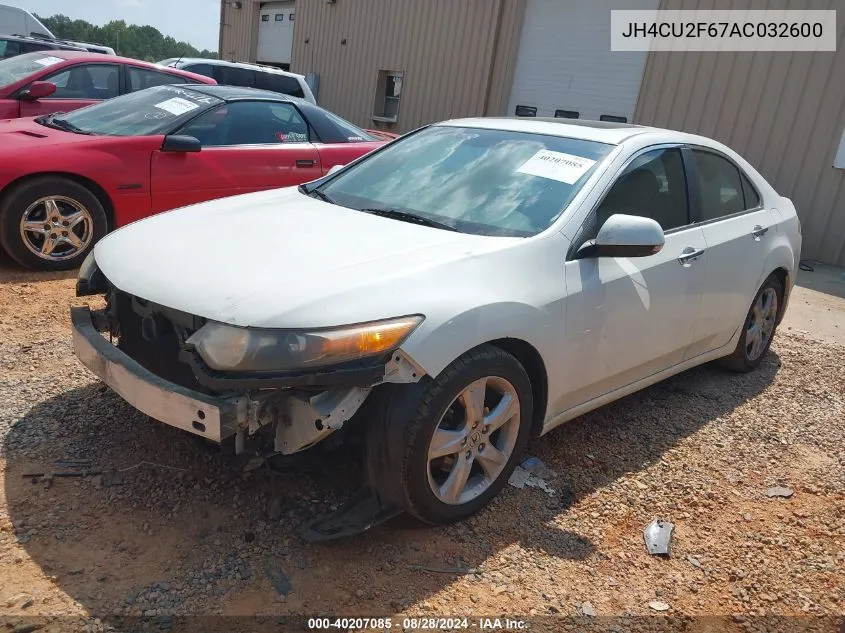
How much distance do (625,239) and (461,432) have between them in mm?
1050

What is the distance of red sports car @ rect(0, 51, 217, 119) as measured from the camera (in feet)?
21.6

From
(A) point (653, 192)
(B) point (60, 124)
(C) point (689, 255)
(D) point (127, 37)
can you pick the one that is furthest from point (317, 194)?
(D) point (127, 37)

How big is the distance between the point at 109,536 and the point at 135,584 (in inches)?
11.2

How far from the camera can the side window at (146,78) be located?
7.27 meters

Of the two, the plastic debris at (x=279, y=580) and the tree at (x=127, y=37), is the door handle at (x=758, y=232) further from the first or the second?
the tree at (x=127, y=37)

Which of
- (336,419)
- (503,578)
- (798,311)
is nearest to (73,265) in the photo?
(336,419)

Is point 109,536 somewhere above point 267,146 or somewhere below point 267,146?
below

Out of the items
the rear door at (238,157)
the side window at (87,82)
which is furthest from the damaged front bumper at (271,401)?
the side window at (87,82)

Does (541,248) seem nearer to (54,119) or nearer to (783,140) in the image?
(54,119)

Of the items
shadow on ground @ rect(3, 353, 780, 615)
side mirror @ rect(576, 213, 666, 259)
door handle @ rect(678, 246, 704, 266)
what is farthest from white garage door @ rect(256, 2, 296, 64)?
side mirror @ rect(576, 213, 666, 259)

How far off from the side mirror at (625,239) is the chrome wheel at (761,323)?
190cm

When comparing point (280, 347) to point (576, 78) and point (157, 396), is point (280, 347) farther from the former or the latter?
point (576, 78)

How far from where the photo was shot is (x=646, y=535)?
2828 millimetres

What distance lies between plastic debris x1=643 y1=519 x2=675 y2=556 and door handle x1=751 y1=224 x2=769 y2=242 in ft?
6.58
